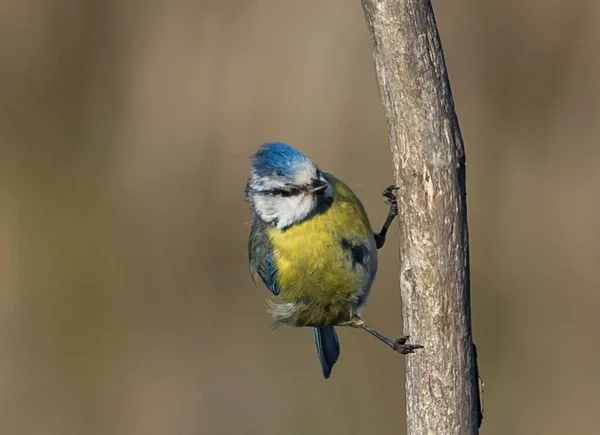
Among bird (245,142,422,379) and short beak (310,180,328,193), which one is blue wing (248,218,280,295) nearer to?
bird (245,142,422,379)

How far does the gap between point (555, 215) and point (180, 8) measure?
6.53 feet

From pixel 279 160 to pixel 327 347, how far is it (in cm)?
82

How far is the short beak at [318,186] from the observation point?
2.20 metres

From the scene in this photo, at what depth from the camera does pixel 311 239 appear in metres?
2.24

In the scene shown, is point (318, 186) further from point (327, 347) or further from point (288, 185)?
point (327, 347)

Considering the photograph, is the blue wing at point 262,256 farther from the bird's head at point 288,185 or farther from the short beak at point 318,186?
the short beak at point 318,186

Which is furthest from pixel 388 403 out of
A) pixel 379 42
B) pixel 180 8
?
pixel 379 42

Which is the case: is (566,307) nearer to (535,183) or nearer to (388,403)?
(535,183)

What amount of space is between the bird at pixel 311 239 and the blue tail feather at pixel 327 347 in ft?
1.37

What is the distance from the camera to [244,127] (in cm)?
369

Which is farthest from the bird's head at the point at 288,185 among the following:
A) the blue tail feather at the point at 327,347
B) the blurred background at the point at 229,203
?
the blurred background at the point at 229,203

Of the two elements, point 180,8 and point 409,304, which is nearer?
point 409,304

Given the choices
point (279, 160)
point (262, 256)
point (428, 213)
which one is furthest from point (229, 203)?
point (428, 213)

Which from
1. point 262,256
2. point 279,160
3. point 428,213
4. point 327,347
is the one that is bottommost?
point 327,347
